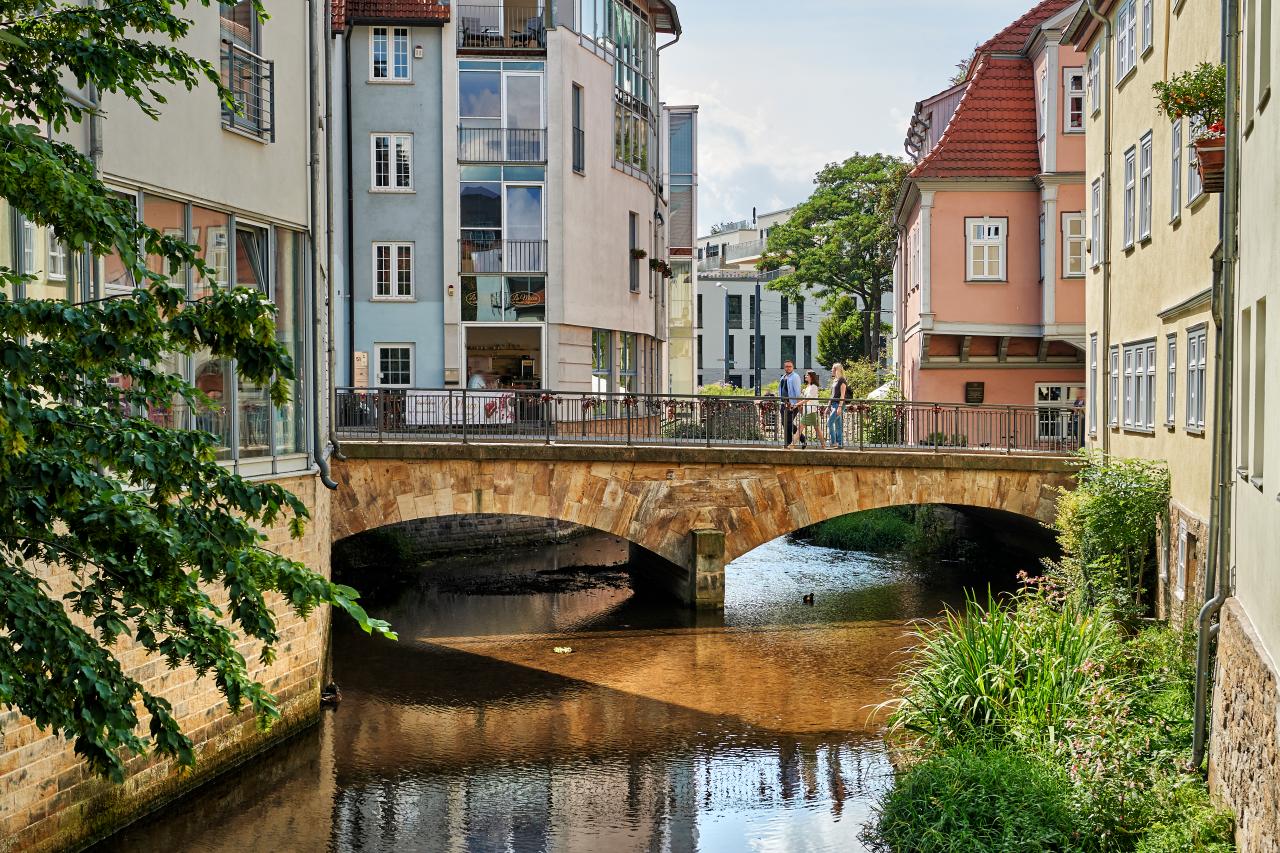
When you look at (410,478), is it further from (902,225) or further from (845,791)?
(902,225)

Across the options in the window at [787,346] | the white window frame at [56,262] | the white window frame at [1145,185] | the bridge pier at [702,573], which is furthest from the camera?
the window at [787,346]

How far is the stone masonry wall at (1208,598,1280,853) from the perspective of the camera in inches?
309

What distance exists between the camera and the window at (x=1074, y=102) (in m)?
28.2

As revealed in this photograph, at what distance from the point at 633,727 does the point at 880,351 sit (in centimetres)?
4580

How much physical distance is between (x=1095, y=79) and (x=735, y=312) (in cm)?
5922

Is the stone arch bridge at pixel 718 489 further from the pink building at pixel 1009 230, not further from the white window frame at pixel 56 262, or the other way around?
the white window frame at pixel 56 262

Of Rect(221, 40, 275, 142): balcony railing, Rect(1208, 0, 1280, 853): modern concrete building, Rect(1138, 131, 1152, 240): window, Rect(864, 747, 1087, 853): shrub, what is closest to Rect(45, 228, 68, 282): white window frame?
Rect(221, 40, 275, 142): balcony railing

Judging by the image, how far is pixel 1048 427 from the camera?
24.3 metres

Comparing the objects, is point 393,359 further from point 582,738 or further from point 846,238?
point 846,238

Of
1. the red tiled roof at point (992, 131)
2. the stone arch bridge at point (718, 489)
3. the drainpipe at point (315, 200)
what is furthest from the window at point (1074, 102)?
the drainpipe at point (315, 200)

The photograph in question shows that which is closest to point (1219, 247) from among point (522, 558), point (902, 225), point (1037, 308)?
point (1037, 308)

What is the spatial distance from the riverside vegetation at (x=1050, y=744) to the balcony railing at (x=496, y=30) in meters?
18.4

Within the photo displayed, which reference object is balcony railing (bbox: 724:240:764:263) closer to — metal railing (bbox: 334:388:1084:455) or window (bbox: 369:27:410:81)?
window (bbox: 369:27:410:81)

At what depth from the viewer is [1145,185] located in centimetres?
1855
